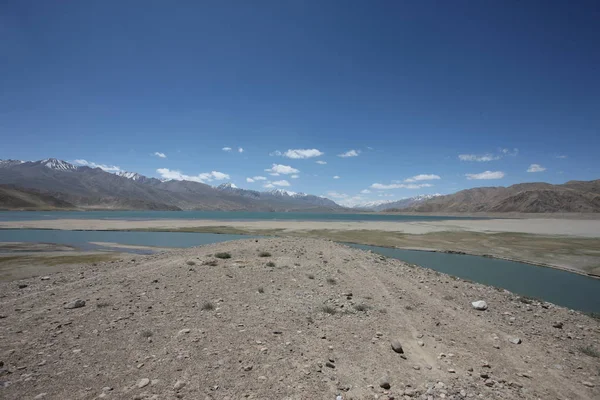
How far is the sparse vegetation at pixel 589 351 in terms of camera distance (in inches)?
394

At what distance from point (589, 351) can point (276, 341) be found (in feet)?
35.7

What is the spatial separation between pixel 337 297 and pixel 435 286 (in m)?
7.52

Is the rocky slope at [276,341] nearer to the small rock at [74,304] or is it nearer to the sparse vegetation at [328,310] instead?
the small rock at [74,304]

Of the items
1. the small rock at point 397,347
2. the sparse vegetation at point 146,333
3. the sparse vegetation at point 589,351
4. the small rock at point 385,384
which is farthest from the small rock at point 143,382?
the sparse vegetation at point 589,351

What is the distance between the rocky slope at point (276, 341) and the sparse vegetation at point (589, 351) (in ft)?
0.18

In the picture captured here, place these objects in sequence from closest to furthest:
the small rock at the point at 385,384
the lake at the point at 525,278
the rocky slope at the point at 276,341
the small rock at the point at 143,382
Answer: the small rock at the point at 143,382, the rocky slope at the point at 276,341, the small rock at the point at 385,384, the lake at the point at 525,278

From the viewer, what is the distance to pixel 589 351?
1011cm

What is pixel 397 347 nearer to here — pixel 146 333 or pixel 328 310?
pixel 328 310

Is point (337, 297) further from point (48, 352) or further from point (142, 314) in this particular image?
point (48, 352)

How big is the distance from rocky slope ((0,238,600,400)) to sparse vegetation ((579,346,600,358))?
2.2 inches

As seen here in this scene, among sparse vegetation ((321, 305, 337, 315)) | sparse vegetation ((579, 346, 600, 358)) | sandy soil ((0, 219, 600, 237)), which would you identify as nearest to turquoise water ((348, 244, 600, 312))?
sparse vegetation ((579, 346, 600, 358))

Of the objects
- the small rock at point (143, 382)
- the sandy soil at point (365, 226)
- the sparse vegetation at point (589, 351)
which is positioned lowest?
the sparse vegetation at point (589, 351)

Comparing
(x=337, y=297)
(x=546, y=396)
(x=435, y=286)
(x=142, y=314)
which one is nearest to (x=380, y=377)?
(x=546, y=396)

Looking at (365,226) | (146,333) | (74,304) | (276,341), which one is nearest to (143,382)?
(146,333)
